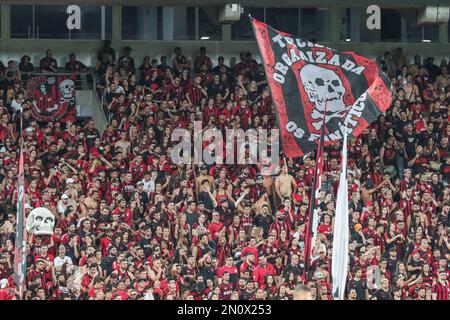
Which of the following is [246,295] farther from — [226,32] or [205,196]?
[226,32]

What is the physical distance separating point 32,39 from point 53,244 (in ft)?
29.1

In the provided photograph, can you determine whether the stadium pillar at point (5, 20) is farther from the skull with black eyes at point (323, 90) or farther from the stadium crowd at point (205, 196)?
the skull with black eyes at point (323, 90)

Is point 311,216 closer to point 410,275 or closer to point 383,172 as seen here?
point 410,275

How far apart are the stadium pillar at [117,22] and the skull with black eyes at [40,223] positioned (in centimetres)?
855

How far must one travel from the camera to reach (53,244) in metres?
19.5

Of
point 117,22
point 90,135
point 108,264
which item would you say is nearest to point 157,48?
point 117,22

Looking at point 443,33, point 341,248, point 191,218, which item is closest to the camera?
point 341,248

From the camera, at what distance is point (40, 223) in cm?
1977

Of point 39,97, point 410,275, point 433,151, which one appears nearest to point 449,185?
point 433,151

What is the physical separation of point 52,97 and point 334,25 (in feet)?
22.7

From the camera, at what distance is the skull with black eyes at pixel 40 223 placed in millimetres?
19672

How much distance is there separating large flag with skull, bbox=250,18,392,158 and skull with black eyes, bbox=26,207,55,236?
4354mm

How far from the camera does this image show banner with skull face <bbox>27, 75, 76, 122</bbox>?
25469 millimetres

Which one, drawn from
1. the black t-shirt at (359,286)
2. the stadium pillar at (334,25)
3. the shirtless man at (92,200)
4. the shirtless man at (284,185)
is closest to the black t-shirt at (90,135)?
the shirtless man at (92,200)
